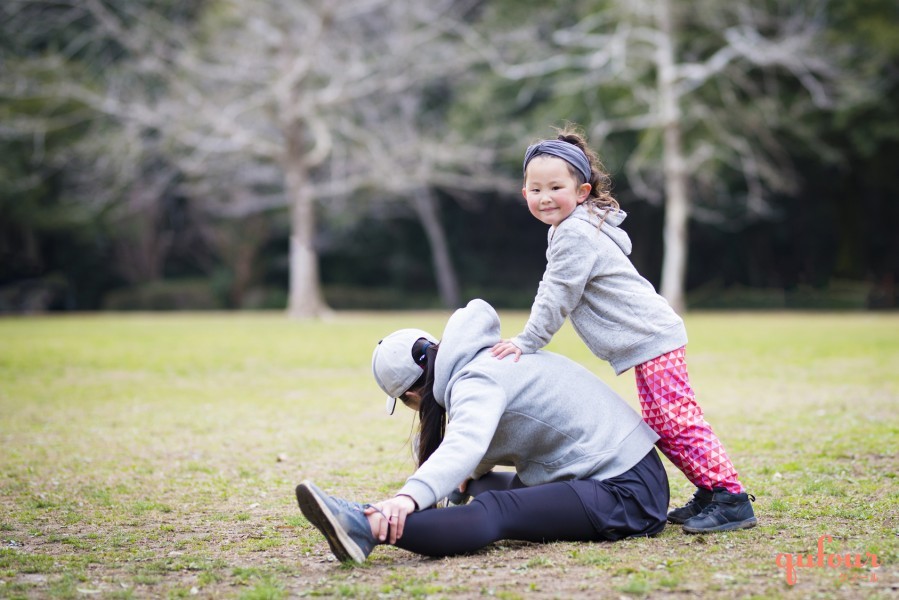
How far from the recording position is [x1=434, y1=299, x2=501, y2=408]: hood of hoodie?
3754 millimetres

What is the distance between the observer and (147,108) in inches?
958

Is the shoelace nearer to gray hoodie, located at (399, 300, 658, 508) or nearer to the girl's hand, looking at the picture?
gray hoodie, located at (399, 300, 658, 508)

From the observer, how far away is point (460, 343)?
12.4ft

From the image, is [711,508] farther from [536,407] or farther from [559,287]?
[559,287]

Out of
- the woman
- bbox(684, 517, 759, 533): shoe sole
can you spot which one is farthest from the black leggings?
bbox(684, 517, 759, 533): shoe sole

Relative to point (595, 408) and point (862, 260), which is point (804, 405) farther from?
point (862, 260)

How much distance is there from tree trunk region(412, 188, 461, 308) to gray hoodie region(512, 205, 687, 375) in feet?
94.0

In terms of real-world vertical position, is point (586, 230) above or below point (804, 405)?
above

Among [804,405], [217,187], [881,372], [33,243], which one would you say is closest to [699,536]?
[804,405]

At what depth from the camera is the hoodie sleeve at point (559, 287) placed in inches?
152

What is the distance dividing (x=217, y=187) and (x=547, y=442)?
1061 inches

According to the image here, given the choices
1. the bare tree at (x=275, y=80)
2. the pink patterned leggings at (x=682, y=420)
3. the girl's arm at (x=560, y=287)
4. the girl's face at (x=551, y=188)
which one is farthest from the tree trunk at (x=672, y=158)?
the girl's arm at (x=560, y=287)

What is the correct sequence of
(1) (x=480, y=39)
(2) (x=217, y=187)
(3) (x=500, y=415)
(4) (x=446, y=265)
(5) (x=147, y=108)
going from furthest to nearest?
(4) (x=446, y=265)
(2) (x=217, y=187)
(1) (x=480, y=39)
(5) (x=147, y=108)
(3) (x=500, y=415)

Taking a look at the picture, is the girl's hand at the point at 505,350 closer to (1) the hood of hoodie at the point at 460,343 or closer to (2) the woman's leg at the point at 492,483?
(1) the hood of hoodie at the point at 460,343
